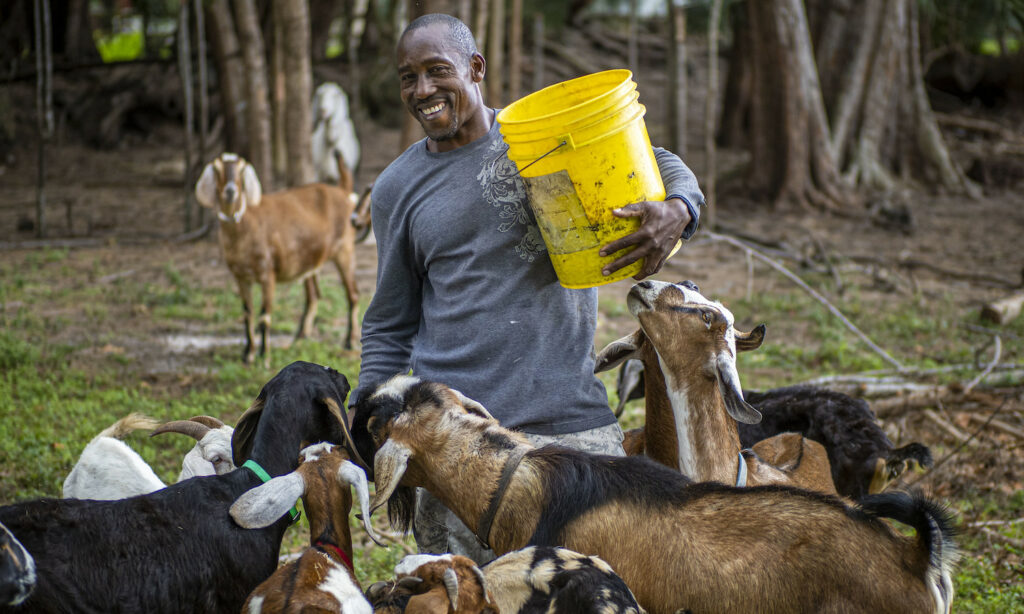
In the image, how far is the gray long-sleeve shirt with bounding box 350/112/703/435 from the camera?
10.3 ft

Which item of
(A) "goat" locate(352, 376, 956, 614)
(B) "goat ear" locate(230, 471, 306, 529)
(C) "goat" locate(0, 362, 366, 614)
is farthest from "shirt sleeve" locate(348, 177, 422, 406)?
(B) "goat ear" locate(230, 471, 306, 529)

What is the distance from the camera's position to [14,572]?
2652 millimetres

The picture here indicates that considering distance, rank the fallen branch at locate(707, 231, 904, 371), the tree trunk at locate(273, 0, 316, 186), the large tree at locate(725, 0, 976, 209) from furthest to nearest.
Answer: the large tree at locate(725, 0, 976, 209) → the tree trunk at locate(273, 0, 316, 186) → the fallen branch at locate(707, 231, 904, 371)

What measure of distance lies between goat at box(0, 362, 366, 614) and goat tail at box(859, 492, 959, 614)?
1831 millimetres

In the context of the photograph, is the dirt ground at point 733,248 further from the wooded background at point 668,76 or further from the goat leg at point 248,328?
the wooded background at point 668,76

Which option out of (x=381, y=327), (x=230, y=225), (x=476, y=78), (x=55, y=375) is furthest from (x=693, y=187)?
(x=230, y=225)

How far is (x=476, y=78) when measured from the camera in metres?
3.31

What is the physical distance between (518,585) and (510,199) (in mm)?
1234

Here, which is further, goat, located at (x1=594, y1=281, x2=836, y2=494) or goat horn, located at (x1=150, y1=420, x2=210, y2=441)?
goat horn, located at (x1=150, y1=420, x2=210, y2=441)

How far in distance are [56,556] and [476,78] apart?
2101 millimetres

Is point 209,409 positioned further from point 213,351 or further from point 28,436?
point 213,351

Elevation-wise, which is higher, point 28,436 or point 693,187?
point 693,187

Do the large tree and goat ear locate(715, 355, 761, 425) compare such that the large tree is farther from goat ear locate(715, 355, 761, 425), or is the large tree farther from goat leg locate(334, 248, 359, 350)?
goat ear locate(715, 355, 761, 425)

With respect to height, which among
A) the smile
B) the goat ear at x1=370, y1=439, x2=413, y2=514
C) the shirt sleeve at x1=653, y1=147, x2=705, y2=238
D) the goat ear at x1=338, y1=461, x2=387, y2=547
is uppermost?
the smile
